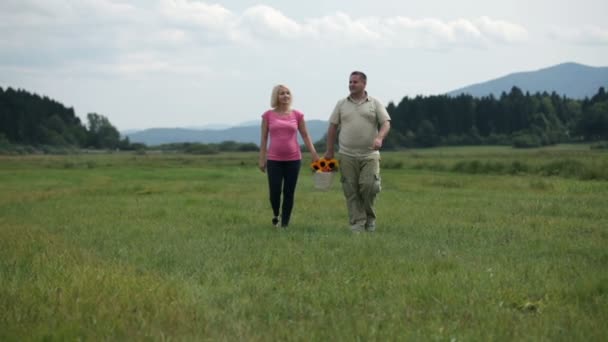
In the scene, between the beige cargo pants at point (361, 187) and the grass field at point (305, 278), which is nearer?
the grass field at point (305, 278)

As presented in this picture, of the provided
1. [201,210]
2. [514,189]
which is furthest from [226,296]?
[514,189]

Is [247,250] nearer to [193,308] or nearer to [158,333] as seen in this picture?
[193,308]

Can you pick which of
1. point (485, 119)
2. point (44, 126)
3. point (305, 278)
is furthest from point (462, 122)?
point (305, 278)

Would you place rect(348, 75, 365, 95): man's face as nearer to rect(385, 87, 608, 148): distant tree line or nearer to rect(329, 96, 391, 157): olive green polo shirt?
rect(329, 96, 391, 157): olive green polo shirt

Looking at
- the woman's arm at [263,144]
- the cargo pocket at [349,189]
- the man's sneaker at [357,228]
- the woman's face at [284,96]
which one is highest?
the woman's face at [284,96]

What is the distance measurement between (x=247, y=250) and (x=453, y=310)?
12.7ft

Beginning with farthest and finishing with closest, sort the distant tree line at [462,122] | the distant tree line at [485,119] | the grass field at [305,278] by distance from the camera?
1. the distant tree line at [485,119]
2. the distant tree line at [462,122]
3. the grass field at [305,278]

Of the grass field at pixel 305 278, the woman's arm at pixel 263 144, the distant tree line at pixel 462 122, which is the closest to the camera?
the grass field at pixel 305 278

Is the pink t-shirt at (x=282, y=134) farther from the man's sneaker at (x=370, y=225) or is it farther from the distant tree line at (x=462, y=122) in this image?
the distant tree line at (x=462, y=122)

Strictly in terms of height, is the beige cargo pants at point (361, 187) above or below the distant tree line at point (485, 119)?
below

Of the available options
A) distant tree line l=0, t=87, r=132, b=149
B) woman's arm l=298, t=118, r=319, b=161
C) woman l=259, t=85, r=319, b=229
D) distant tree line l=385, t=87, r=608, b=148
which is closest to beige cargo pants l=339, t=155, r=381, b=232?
woman's arm l=298, t=118, r=319, b=161

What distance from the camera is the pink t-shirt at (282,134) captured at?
38.5 feet

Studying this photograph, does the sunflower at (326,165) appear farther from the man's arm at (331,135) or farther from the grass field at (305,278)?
the grass field at (305,278)

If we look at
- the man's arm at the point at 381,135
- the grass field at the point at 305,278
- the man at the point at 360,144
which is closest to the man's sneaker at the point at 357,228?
the man at the point at 360,144
